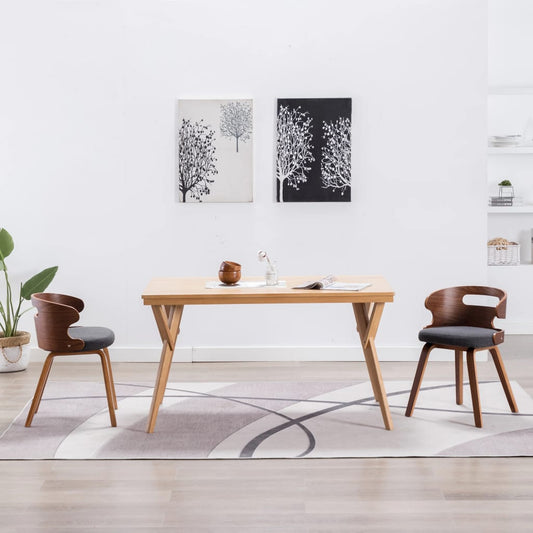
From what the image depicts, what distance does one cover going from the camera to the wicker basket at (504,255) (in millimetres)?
6328

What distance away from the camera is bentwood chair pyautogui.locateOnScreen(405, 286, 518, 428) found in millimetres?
3711

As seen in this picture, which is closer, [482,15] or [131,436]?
[131,436]

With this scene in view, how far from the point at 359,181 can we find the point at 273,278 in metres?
1.64

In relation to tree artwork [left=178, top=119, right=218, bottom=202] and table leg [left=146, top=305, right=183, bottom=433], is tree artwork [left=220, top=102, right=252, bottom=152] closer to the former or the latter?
tree artwork [left=178, top=119, right=218, bottom=202]

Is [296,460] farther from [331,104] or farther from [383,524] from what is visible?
[331,104]

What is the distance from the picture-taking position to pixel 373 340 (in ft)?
12.4

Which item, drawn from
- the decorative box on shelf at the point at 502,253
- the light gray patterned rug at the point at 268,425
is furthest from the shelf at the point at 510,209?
the light gray patterned rug at the point at 268,425

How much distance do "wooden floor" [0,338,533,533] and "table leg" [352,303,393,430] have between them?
45cm

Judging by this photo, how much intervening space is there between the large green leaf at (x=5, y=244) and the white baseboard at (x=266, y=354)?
0.79 meters

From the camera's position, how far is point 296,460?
3303mm

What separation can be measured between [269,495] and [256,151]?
2.96 m

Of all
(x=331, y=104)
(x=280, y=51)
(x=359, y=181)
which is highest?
(x=280, y=51)

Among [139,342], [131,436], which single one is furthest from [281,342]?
[131,436]

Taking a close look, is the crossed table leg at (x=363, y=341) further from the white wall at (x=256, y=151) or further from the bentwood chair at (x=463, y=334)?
the white wall at (x=256, y=151)
